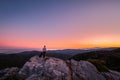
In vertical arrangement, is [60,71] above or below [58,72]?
above

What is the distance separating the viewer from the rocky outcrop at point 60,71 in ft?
107

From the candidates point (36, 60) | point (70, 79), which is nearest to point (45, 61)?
point (36, 60)

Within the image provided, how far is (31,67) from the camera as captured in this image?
1419 inches

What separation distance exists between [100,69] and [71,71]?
8.59 metres

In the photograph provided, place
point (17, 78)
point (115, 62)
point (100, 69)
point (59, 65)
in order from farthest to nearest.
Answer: point (115, 62), point (100, 69), point (59, 65), point (17, 78)

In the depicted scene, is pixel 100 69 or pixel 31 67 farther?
pixel 100 69

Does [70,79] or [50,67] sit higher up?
[50,67]

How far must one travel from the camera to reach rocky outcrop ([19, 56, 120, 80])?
107ft

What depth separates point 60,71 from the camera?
34.0 meters

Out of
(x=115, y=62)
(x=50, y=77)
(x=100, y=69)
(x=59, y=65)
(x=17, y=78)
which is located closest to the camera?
(x=50, y=77)

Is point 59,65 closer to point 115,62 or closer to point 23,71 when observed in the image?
point 23,71

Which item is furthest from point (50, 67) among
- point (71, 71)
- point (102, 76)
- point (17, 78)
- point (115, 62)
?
point (115, 62)

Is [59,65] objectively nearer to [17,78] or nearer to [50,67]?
[50,67]

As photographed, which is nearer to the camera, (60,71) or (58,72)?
(58,72)
